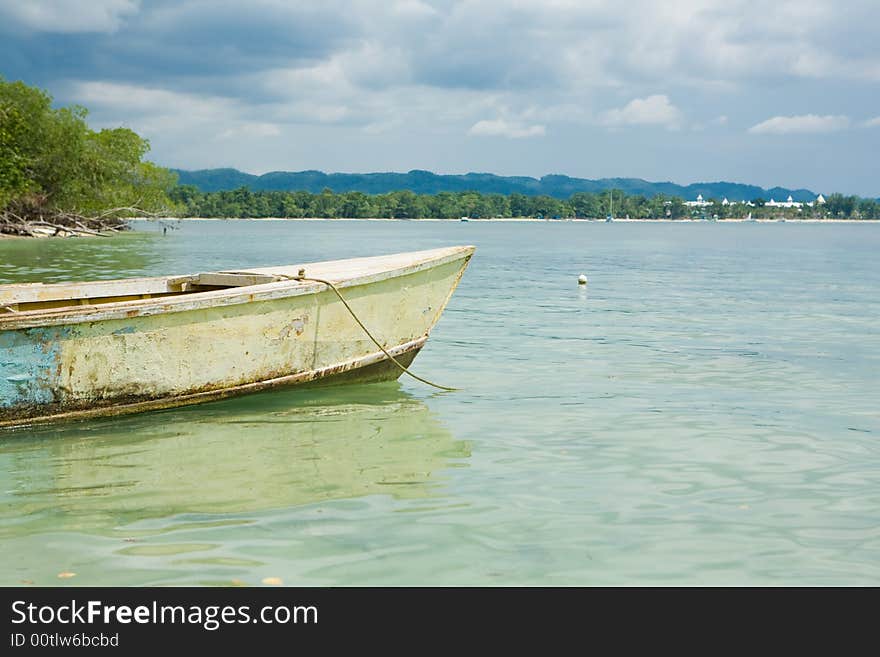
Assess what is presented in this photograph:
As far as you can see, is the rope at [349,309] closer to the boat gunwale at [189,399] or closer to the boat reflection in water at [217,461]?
the boat gunwale at [189,399]

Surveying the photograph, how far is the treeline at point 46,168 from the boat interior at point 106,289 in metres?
42.4

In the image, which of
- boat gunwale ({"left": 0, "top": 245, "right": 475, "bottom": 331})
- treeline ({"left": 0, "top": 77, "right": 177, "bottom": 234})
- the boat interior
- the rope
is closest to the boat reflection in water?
the rope

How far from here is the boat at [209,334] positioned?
300 inches

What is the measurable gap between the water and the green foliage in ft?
147

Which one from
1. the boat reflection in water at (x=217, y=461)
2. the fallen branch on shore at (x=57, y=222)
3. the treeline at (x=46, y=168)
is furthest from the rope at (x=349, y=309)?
the fallen branch on shore at (x=57, y=222)

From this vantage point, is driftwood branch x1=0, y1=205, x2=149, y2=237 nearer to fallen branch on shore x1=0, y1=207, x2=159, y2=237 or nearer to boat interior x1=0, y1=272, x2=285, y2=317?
fallen branch on shore x1=0, y1=207, x2=159, y2=237

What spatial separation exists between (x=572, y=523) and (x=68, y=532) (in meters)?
3.12

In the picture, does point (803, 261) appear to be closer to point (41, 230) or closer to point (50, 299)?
point (50, 299)

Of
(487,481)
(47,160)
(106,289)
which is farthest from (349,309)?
(47,160)

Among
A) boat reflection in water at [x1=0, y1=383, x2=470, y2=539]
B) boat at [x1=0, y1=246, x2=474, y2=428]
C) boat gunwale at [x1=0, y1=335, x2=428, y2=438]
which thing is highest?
boat at [x1=0, y1=246, x2=474, y2=428]

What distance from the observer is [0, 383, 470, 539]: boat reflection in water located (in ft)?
19.9

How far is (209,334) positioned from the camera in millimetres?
8289
